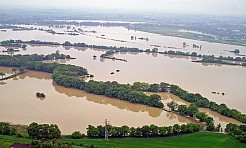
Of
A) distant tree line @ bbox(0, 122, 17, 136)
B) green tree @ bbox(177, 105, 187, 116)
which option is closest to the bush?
distant tree line @ bbox(0, 122, 17, 136)

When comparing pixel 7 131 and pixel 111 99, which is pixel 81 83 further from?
pixel 7 131

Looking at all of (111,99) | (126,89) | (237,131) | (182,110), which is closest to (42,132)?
(111,99)

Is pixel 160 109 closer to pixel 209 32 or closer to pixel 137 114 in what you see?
pixel 137 114

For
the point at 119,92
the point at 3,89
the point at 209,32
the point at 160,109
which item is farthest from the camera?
the point at 209,32

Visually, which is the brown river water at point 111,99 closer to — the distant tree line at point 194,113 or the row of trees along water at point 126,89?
the row of trees along water at point 126,89

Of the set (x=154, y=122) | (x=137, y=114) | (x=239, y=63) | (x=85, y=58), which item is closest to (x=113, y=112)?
(x=137, y=114)

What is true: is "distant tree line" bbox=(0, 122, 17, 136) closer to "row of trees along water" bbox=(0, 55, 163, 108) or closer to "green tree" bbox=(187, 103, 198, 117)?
"row of trees along water" bbox=(0, 55, 163, 108)

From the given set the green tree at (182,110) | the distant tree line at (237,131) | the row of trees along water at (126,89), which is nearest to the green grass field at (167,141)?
the distant tree line at (237,131)
